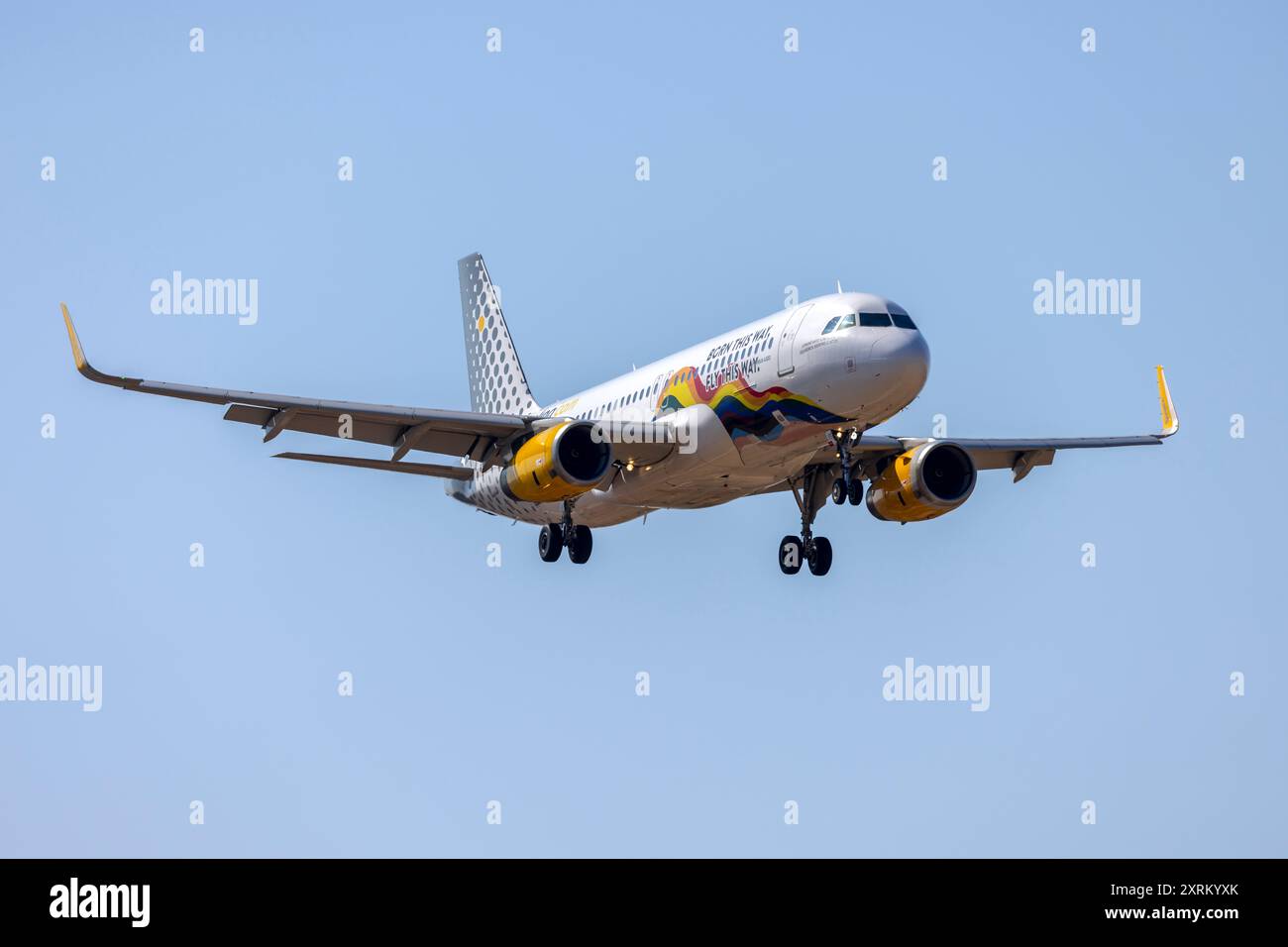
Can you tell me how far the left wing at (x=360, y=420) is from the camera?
148 ft

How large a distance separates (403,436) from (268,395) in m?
4.39

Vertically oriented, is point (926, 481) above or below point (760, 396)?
below

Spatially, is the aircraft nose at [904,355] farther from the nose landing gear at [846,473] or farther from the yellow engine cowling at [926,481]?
the yellow engine cowling at [926,481]

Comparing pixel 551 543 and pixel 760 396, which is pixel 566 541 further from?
pixel 760 396

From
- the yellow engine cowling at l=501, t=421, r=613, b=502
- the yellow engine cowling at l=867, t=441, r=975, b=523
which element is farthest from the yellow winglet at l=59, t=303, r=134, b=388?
the yellow engine cowling at l=867, t=441, r=975, b=523

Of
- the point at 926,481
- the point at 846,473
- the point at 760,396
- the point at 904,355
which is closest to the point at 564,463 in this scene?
the point at 760,396

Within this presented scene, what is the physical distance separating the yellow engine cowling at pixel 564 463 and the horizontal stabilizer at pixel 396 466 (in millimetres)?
4217

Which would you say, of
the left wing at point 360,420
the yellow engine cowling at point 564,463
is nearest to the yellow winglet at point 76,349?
the left wing at point 360,420

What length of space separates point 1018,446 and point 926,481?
14.4 ft

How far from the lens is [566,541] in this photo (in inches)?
2021

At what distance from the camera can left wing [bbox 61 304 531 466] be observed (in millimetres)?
44969

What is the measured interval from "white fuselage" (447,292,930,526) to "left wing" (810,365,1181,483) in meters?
3.36

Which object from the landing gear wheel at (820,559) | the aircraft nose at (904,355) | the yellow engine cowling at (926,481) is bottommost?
the landing gear wheel at (820,559)
